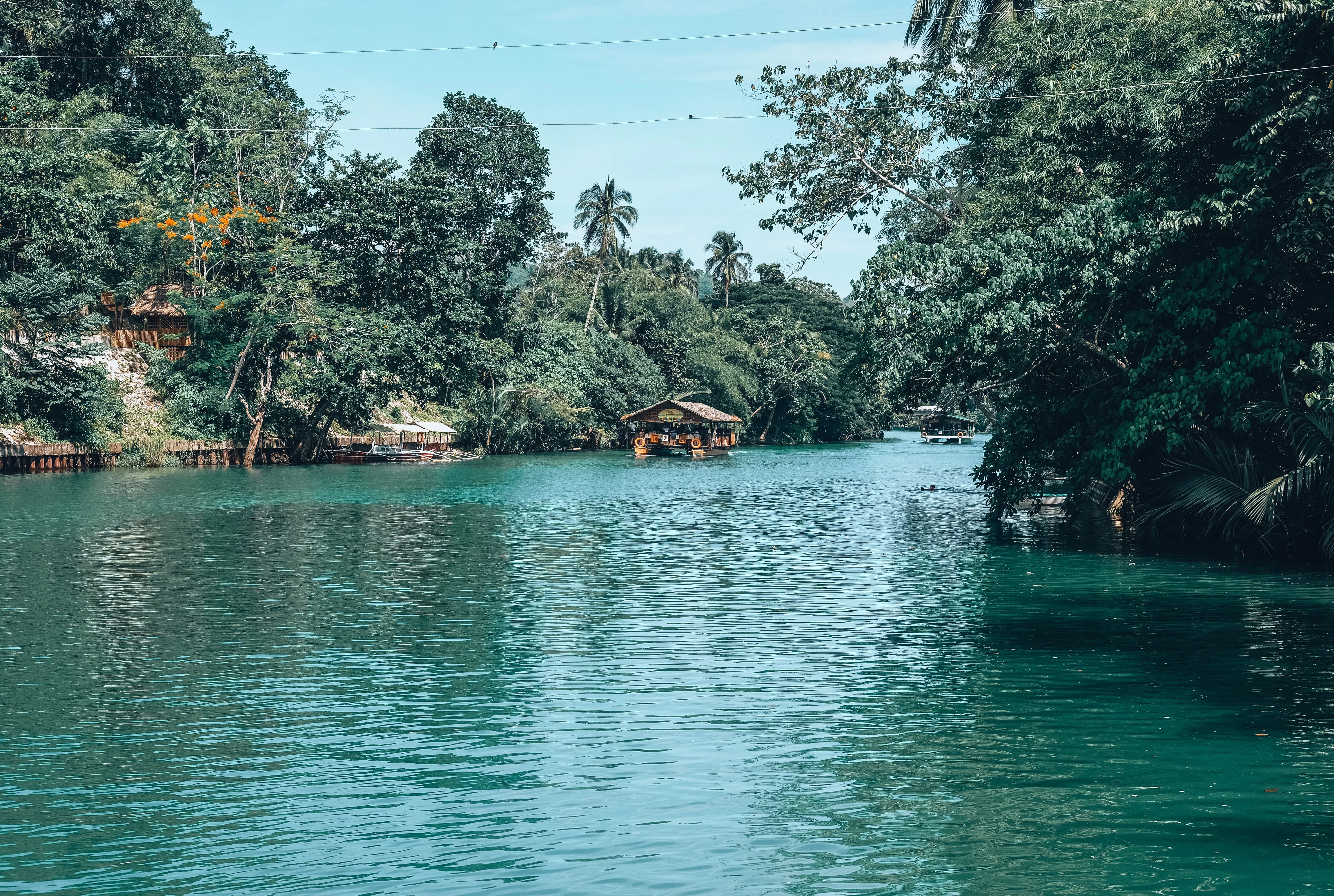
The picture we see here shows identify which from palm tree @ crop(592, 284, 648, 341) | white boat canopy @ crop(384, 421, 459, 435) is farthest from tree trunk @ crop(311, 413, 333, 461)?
palm tree @ crop(592, 284, 648, 341)

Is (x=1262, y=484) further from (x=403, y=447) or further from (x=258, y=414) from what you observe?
(x=403, y=447)

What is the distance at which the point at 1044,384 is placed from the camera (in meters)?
28.7

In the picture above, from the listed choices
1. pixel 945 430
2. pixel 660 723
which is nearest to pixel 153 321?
pixel 660 723

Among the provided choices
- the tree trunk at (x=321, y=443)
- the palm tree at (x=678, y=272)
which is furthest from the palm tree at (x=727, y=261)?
the tree trunk at (x=321, y=443)

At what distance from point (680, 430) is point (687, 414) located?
13.5 feet

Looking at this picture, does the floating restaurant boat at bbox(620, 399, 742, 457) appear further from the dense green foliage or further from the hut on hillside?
the hut on hillside

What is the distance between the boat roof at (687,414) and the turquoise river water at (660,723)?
5205cm

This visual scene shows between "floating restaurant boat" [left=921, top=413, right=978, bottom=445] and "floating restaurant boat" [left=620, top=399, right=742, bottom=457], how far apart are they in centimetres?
6399

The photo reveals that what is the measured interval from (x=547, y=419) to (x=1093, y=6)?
5690 cm

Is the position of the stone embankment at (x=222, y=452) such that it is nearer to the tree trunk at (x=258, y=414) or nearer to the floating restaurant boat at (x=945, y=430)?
the tree trunk at (x=258, y=414)

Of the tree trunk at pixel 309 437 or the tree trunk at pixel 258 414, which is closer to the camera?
the tree trunk at pixel 258 414

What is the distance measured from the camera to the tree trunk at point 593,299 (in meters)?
96.6

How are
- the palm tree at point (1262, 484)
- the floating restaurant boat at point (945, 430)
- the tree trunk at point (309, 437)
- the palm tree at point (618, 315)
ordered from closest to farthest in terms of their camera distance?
the palm tree at point (1262, 484) → the tree trunk at point (309, 437) → the palm tree at point (618, 315) → the floating restaurant boat at point (945, 430)

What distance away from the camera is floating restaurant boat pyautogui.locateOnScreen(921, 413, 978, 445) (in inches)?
5620
